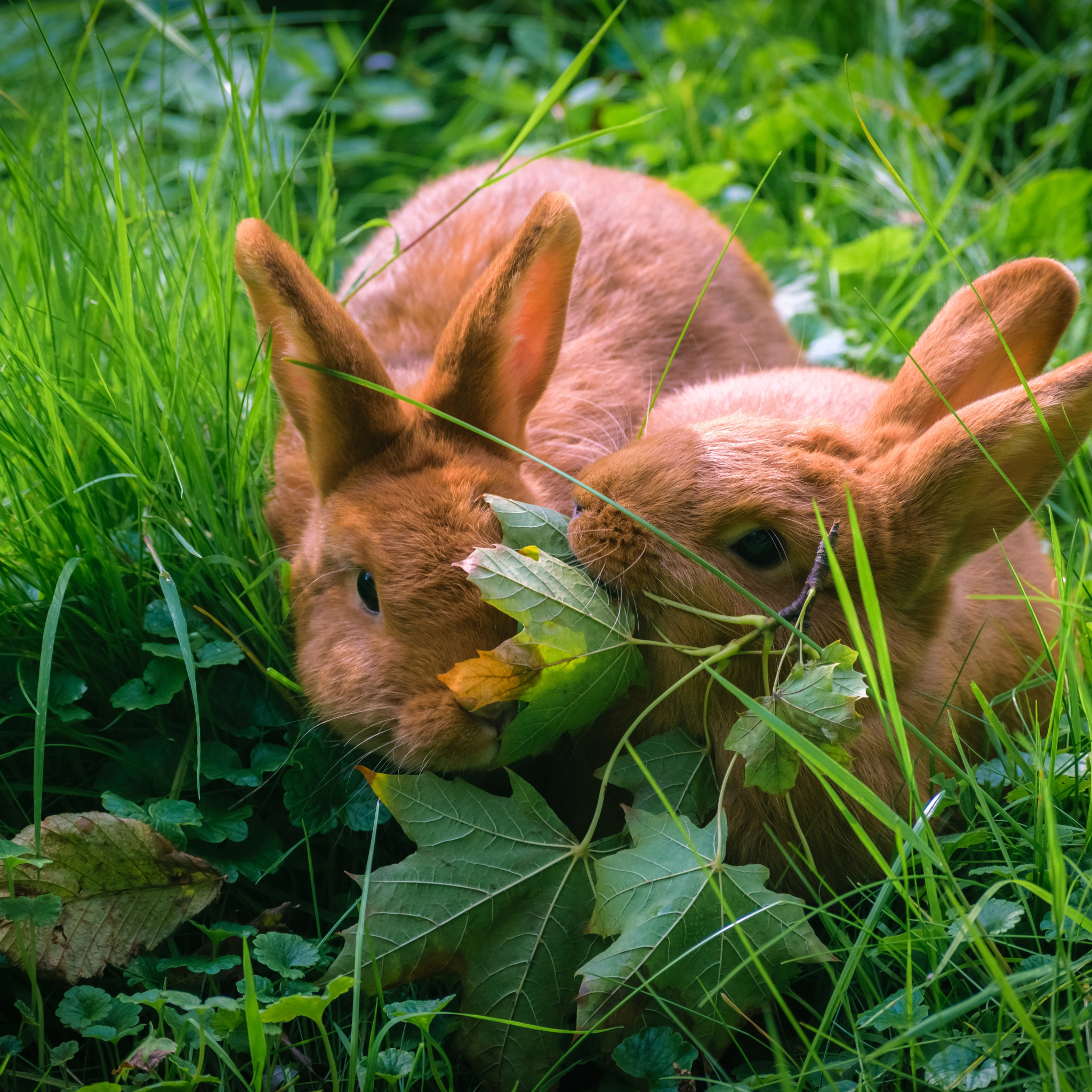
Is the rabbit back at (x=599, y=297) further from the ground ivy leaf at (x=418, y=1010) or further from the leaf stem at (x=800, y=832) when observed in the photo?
the ground ivy leaf at (x=418, y=1010)

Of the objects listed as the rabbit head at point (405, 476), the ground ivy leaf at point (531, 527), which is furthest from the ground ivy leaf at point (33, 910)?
the ground ivy leaf at point (531, 527)

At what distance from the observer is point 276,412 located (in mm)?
2902

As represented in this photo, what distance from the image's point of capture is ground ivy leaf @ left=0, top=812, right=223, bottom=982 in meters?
2.13

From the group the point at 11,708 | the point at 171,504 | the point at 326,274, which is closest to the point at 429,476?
the point at 171,504

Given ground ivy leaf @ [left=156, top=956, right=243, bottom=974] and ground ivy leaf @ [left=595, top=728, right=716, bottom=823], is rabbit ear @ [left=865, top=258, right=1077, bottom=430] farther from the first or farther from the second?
ground ivy leaf @ [left=156, top=956, right=243, bottom=974]

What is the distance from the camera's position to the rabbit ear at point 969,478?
2.06 m

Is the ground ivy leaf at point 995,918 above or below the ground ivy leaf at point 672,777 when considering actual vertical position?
below

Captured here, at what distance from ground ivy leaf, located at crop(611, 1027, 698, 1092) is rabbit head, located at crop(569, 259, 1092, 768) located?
Answer: 53cm

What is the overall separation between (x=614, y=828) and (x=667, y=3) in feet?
17.4

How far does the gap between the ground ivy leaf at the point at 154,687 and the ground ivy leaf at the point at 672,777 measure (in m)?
0.95

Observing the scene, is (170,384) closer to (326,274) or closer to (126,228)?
(126,228)

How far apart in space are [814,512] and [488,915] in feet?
3.18

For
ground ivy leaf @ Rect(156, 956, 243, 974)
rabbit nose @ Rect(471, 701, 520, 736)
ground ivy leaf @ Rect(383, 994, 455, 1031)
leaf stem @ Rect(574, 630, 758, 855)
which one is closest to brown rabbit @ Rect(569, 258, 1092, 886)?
leaf stem @ Rect(574, 630, 758, 855)

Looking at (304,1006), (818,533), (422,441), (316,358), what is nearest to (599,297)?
(422,441)
